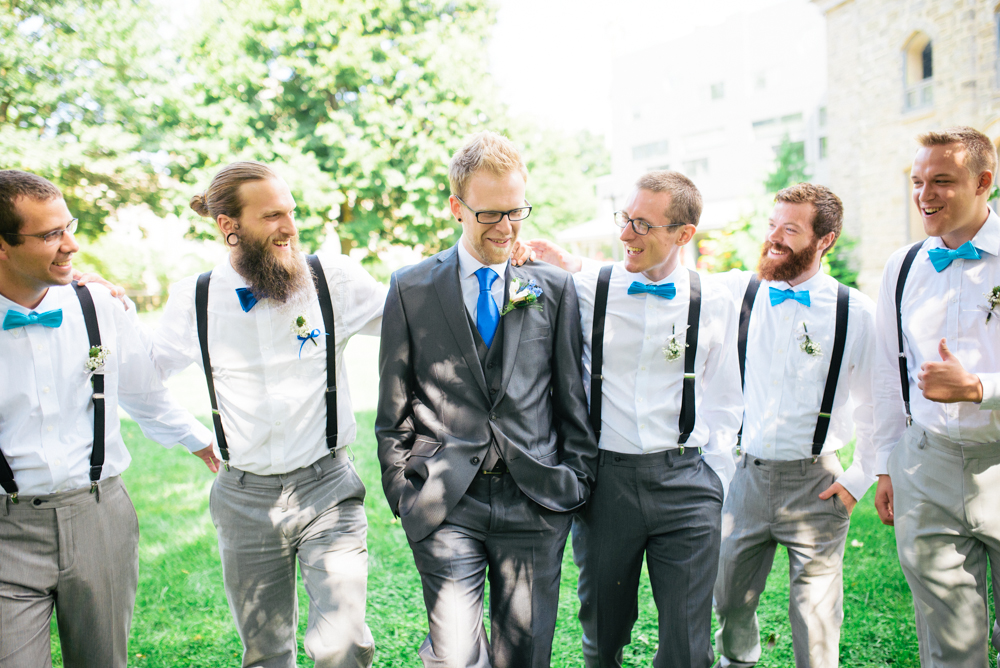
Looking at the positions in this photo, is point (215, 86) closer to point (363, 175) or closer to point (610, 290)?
point (363, 175)

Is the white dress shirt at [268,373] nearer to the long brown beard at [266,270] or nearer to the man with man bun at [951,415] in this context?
the long brown beard at [266,270]

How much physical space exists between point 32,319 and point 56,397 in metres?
0.38

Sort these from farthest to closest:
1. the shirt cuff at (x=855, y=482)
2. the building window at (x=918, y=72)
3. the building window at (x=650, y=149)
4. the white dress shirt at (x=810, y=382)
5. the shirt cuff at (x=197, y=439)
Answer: the building window at (x=650, y=149) → the building window at (x=918, y=72) → the shirt cuff at (x=197, y=439) → the white dress shirt at (x=810, y=382) → the shirt cuff at (x=855, y=482)

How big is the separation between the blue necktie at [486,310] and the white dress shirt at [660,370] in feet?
1.87

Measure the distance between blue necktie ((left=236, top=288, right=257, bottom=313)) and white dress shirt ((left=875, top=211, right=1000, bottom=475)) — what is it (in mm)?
3307

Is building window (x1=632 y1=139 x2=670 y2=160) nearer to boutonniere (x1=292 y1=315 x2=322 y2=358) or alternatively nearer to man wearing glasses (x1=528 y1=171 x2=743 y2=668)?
man wearing glasses (x1=528 y1=171 x2=743 y2=668)

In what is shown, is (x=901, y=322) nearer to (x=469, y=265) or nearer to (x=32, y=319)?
(x=469, y=265)

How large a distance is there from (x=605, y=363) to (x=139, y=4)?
29597 millimetres

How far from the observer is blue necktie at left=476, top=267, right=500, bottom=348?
3.23 meters

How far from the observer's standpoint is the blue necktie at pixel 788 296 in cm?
380

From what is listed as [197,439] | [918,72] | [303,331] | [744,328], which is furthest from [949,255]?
[918,72]

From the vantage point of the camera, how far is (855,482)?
11.9 ft

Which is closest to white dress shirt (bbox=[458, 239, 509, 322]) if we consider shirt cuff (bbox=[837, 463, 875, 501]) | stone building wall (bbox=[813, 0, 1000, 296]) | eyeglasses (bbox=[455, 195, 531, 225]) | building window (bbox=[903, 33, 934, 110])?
eyeglasses (bbox=[455, 195, 531, 225])

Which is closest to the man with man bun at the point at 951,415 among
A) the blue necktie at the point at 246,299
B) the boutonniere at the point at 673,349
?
the boutonniere at the point at 673,349
